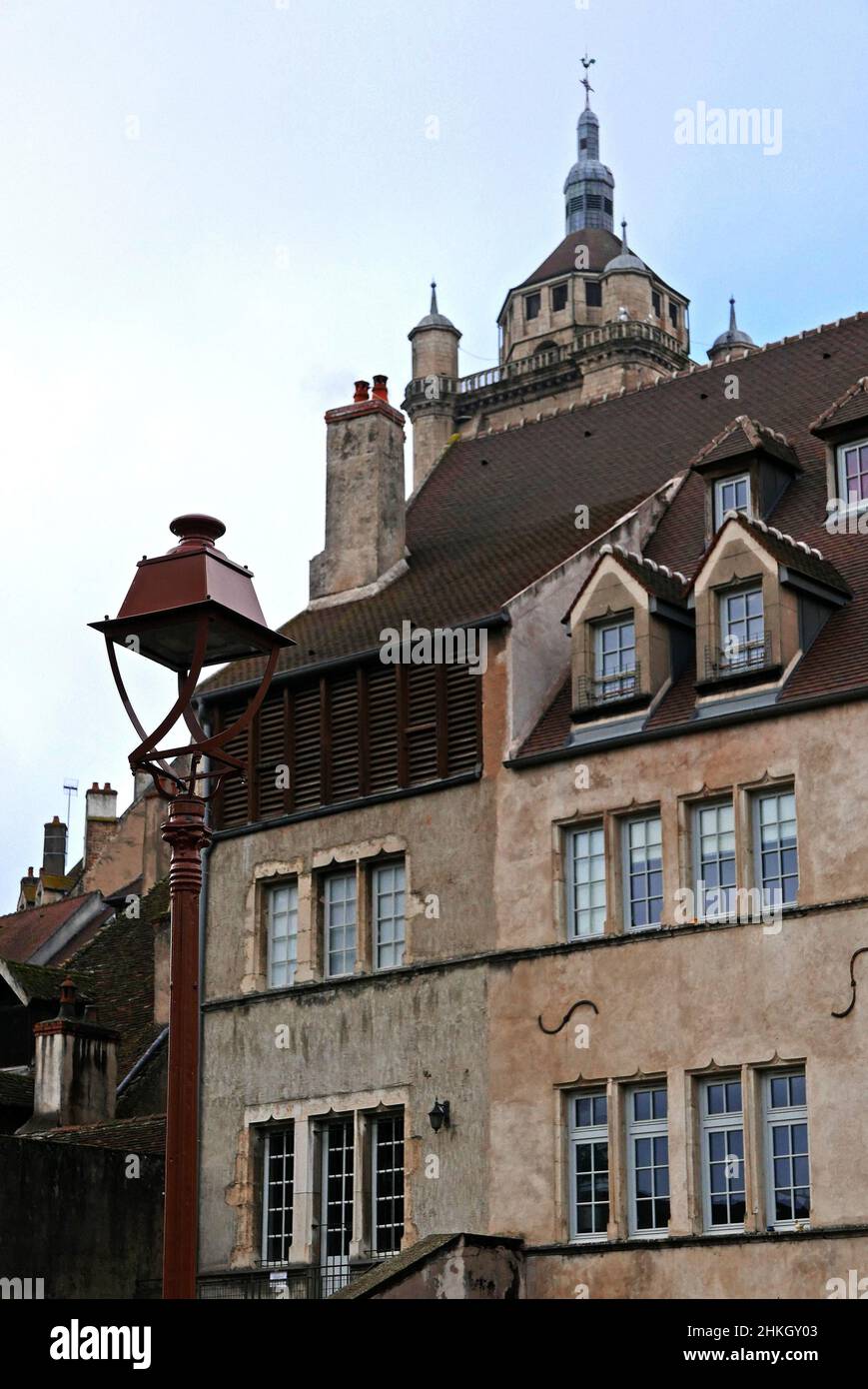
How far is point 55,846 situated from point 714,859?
175ft

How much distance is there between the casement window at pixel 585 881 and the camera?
2616 centimetres

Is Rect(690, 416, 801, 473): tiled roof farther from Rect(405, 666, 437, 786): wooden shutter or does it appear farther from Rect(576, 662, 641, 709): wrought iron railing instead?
Rect(405, 666, 437, 786): wooden shutter

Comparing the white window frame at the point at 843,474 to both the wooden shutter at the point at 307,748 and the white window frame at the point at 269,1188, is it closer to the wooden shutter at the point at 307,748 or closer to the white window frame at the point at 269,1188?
the wooden shutter at the point at 307,748

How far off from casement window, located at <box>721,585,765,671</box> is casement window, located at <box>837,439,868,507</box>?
2.48 metres

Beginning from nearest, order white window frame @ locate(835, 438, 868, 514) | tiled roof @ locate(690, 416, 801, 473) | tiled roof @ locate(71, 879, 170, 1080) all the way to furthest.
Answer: white window frame @ locate(835, 438, 868, 514)
tiled roof @ locate(690, 416, 801, 473)
tiled roof @ locate(71, 879, 170, 1080)

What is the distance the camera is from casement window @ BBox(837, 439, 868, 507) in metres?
27.3

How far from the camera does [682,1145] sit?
24.4 meters

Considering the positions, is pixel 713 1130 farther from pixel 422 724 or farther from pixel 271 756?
pixel 271 756

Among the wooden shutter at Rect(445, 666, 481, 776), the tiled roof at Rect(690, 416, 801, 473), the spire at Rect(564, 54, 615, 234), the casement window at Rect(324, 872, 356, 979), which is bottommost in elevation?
the casement window at Rect(324, 872, 356, 979)

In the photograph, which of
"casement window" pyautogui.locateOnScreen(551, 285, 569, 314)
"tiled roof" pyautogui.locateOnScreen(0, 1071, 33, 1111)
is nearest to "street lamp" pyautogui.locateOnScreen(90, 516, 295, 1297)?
"tiled roof" pyautogui.locateOnScreen(0, 1071, 33, 1111)

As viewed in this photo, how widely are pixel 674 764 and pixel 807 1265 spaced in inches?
229

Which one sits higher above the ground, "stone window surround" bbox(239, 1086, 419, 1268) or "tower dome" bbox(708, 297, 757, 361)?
"tower dome" bbox(708, 297, 757, 361)

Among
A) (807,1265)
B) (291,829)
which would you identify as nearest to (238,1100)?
(291,829)

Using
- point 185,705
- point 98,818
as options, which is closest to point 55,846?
point 98,818
